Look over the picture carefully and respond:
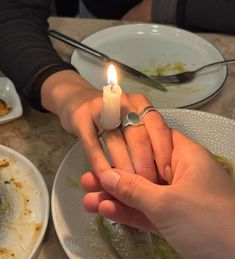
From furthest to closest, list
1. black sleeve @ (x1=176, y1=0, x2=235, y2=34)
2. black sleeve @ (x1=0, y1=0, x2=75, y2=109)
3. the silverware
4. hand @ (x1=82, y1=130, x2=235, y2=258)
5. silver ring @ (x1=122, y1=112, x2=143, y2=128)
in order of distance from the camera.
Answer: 1. black sleeve @ (x1=176, y1=0, x2=235, y2=34)
2. the silverware
3. black sleeve @ (x1=0, y1=0, x2=75, y2=109)
4. silver ring @ (x1=122, y1=112, x2=143, y2=128)
5. hand @ (x1=82, y1=130, x2=235, y2=258)

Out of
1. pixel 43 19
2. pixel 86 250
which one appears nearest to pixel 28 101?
pixel 43 19

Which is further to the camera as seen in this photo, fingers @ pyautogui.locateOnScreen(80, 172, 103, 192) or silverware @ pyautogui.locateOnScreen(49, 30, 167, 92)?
silverware @ pyautogui.locateOnScreen(49, 30, 167, 92)

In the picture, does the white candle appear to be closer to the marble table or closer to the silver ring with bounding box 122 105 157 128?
the silver ring with bounding box 122 105 157 128

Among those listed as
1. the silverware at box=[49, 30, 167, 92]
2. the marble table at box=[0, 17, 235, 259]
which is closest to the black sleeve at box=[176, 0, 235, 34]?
the marble table at box=[0, 17, 235, 259]

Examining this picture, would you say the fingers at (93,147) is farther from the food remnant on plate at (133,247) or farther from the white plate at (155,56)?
the white plate at (155,56)

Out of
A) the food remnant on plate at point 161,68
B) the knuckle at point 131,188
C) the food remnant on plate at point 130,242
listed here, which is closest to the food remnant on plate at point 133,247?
the food remnant on plate at point 130,242

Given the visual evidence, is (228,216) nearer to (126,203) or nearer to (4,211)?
(126,203)
